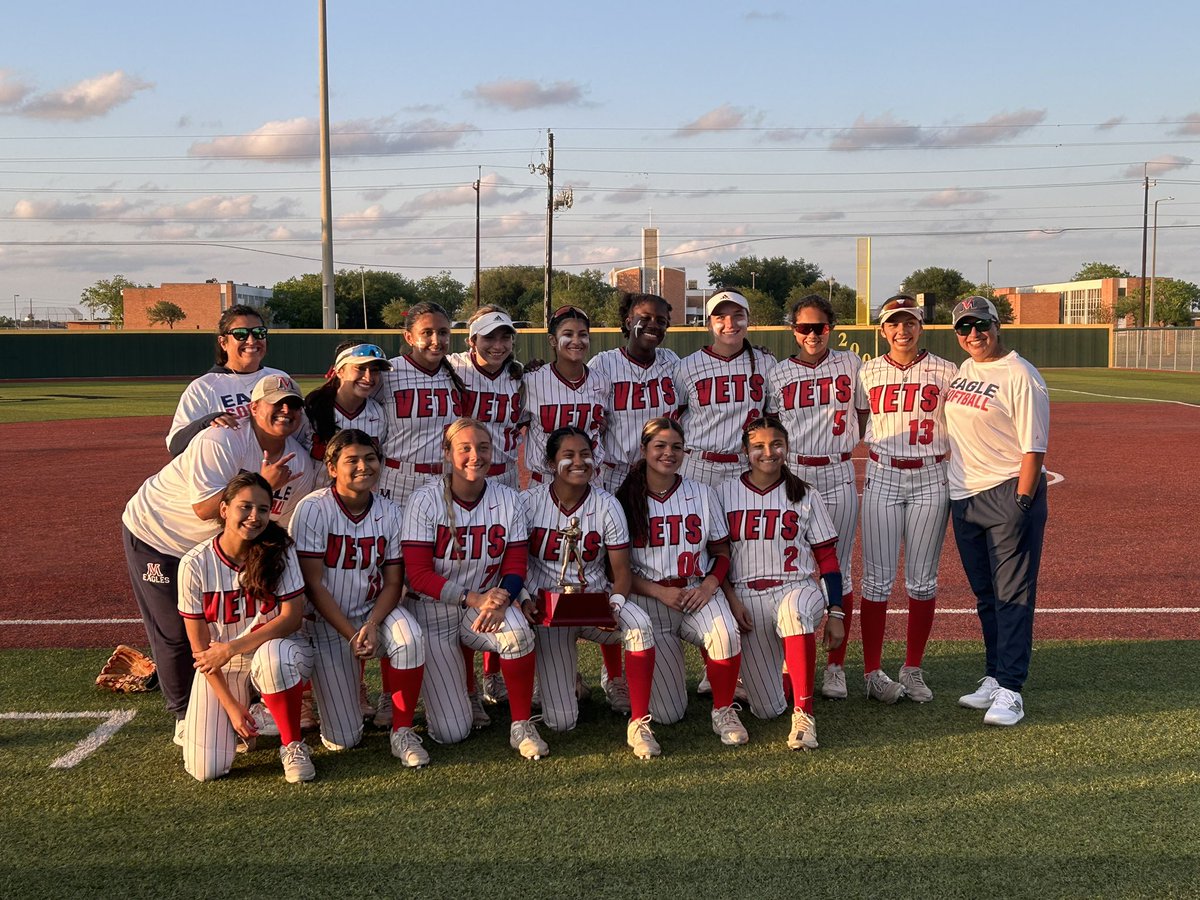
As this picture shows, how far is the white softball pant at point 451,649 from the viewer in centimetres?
448

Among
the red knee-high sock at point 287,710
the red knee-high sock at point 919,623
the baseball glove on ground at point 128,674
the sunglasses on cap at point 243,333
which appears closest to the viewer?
the red knee-high sock at point 287,710

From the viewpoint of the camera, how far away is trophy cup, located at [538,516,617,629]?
4.50 metres

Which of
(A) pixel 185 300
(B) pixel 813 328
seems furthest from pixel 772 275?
(B) pixel 813 328

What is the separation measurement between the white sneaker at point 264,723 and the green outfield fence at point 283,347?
101 feet

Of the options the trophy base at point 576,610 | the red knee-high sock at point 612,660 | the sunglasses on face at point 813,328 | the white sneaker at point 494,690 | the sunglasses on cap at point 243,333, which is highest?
the sunglasses on face at point 813,328

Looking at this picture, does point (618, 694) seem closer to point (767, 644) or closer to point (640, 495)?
point (767, 644)

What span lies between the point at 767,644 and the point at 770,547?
0.44 meters

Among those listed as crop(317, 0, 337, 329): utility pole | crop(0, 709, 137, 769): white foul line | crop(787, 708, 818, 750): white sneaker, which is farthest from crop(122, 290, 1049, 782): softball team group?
crop(317, 0, 337, 329): utility pole

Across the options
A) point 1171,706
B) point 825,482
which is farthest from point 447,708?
point 1171,706

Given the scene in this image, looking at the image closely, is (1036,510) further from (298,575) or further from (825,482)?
(298,575)

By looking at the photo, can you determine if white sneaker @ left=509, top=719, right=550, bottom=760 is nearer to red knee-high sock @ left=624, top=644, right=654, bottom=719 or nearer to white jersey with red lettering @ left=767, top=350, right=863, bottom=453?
red knee-high sock @ left=624, top=644, right=654, bottom=719

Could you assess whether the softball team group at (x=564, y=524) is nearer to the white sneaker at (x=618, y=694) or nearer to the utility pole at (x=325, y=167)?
the white sneaker at (x=618, y=694)

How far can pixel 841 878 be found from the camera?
3295mm

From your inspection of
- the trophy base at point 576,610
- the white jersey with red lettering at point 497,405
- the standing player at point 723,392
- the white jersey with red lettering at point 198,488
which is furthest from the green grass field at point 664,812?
the white jersey with red lettering at point 497,405
